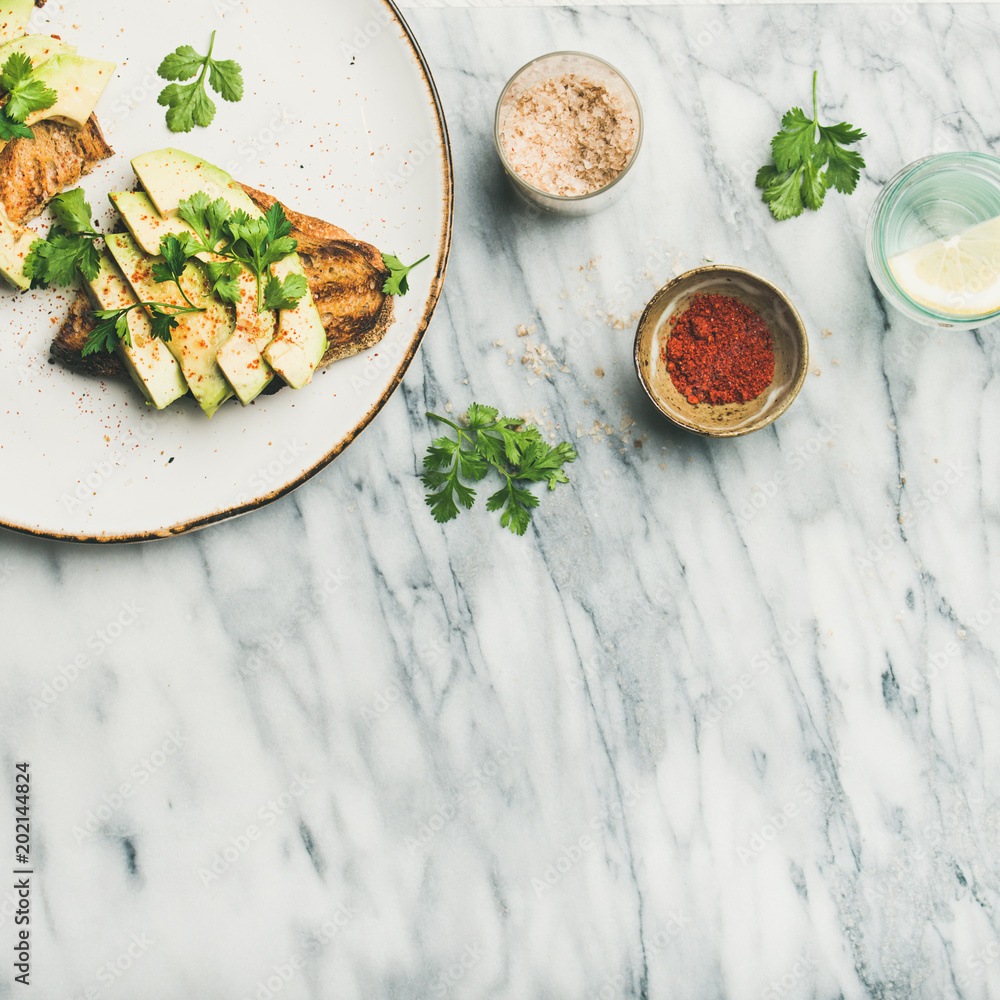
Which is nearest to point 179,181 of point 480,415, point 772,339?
point 480,415

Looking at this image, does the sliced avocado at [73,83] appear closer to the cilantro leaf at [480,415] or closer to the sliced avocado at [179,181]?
the sliced avocado at [179,181]

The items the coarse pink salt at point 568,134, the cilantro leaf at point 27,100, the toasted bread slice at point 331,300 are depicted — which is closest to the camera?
the cilantro leaf at point 27,100

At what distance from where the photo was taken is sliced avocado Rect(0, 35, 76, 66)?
57.8 inches

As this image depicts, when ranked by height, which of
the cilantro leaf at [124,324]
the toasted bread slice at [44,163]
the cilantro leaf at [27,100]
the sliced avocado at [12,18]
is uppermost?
the sliced avocado at [12,18]

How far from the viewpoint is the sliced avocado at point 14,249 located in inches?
58.8

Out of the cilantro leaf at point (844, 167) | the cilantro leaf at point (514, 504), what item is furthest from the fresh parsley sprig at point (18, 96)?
the cilantro leaf at point (844, 167)

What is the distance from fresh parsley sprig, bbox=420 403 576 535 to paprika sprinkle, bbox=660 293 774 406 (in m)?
0.33

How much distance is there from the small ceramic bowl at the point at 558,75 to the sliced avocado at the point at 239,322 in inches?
24.8

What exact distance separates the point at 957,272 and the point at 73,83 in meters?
1.97

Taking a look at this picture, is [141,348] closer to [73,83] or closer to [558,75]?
[73,83]

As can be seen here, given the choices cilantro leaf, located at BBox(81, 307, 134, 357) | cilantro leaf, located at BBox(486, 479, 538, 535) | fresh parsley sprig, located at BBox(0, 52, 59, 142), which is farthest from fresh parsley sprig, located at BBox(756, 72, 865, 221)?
fresh parsley sprig, located at BBox(0, 52, 59, 142)

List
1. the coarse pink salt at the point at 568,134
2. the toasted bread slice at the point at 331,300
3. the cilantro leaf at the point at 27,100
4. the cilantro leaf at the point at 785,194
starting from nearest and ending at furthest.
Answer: the cilantro leaf at the point at 27,100
the toasted bread slice at the point at 331,300
the coarse pink salt at the point at 568,134
the cilantro leaf at the point at 785,194

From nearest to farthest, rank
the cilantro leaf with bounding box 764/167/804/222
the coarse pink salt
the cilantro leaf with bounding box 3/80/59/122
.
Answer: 1. the cilantro leaf with bounding box 3/80/59/122
2. the coarse pink salt
3. the cilantro leaf with bounding box 764/167/804/222

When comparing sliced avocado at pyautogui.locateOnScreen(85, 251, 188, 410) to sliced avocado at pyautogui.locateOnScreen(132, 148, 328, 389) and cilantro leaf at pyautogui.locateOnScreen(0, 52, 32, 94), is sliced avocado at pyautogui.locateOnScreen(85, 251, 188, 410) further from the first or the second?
cilantro leaf at pyautogui.locateOnScreen(0, 52, 32, 94)
